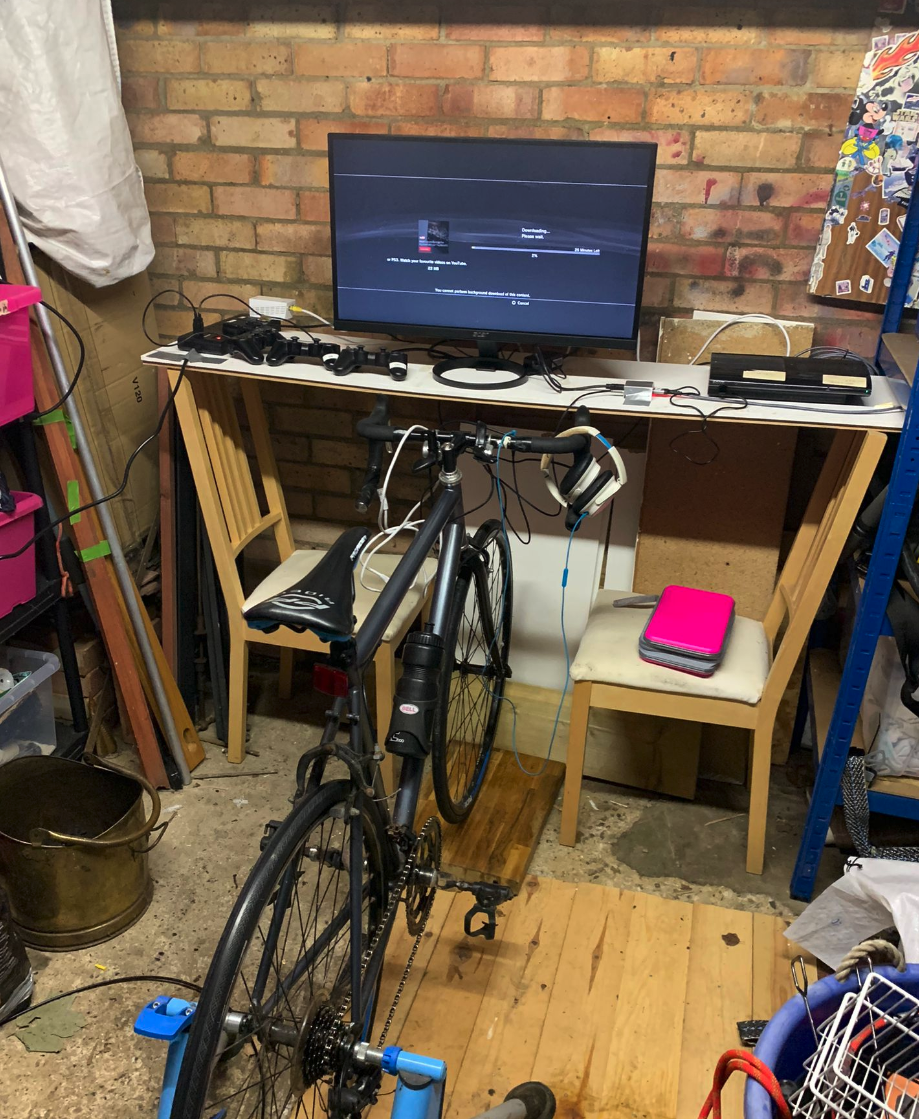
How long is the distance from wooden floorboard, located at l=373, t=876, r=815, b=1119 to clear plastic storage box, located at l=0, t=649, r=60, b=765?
38.3 inches

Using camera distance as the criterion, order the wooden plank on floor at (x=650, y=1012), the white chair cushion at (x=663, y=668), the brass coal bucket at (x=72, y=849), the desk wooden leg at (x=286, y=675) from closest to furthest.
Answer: the wooden plank on floor at (x=650, y=1012), the brass coal bucket at (x=72, y=849), the white chair cushion at (x=663, y=668), the desk wooden leg at (x=286, y=675)

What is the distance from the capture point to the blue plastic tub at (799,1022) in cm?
121

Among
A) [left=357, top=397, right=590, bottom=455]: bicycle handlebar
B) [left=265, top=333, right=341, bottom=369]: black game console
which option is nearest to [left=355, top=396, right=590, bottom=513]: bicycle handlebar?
Result: [left=357, top=397, right=590, bottom=455]: bicycle handlebar

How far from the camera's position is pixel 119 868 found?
6.36 ft

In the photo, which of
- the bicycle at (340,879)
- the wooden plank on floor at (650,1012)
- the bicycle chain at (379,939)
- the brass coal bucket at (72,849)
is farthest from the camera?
the brass coal bucket at (72,849)

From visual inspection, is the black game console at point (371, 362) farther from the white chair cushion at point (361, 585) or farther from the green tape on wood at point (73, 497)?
the green tape on wood at point (73, 497)

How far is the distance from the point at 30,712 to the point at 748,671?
1.63 meters

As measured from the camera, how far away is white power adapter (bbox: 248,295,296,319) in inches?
93.9

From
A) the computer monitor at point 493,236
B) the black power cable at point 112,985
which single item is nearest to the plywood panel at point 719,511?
the computer monitor at point 493,236

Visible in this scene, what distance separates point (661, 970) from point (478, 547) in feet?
3.07

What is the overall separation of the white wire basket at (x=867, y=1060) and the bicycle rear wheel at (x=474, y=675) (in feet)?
3.01

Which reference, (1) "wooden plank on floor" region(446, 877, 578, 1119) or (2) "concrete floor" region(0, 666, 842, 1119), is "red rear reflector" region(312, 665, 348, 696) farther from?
(1) "wooden plank on floor" region(446, 877, 578, 1119)

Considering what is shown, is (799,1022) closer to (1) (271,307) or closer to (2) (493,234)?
(2) (493,234)

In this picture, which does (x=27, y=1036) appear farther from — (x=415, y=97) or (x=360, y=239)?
(x=415, y=97)
